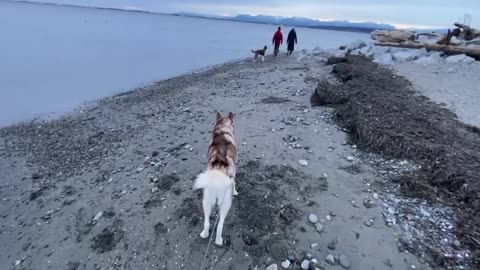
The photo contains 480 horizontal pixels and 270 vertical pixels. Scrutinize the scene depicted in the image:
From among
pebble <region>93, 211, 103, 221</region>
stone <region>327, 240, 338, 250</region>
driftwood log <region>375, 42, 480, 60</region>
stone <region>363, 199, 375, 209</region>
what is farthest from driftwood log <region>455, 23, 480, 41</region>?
pebble <region>93, 211, 103, 221</region>

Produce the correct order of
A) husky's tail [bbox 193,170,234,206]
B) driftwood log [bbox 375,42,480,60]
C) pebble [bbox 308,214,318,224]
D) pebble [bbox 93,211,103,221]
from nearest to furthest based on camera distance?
husky's tail [bbox 193,170,234,206]
pebble [bbox 308,214,318,224]
pebble [bbox 93,211,103,221]
driftwood log [bbox 375,42,480,60]

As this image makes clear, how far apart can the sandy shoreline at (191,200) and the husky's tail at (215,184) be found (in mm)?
1059

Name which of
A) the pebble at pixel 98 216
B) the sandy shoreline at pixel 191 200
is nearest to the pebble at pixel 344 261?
the sandy shoreline at pixel 191 200

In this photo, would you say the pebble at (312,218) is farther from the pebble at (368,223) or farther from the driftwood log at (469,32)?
the driftwood log at (469,32)

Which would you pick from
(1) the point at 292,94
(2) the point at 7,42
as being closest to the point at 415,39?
(1) the point at 292,94

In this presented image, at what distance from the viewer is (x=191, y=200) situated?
587 cm

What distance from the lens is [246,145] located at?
304 inches

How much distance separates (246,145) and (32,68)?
71.9 ft

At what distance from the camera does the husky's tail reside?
421 centimetres

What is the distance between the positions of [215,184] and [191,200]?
5.99 feet

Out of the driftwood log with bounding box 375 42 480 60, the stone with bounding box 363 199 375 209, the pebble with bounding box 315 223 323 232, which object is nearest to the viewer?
the pebble with bounding box 315 223 323 232

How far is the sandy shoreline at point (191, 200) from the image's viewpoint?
16.1ft

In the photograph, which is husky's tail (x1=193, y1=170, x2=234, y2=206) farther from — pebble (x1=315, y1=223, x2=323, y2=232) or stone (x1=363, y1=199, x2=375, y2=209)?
stone (x1=363, y1=199, x2=375, y2=209)

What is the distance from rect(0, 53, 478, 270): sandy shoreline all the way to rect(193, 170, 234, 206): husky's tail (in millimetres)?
1059
